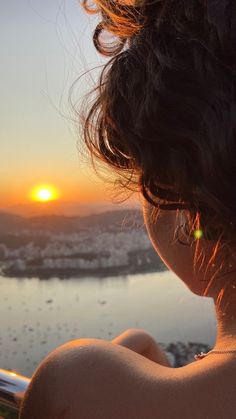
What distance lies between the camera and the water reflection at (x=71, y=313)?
5.88m

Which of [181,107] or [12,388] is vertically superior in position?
[181,107]

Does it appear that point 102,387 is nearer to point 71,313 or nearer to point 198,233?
point 198,233

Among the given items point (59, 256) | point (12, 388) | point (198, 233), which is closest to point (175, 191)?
point (198, 233)

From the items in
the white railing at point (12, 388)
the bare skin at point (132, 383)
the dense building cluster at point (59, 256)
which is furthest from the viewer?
the dense building cluster at point (59, 256)

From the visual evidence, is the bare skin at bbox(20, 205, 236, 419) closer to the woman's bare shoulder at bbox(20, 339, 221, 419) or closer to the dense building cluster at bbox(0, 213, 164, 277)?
the woman's bare shoulder at bbox(20, 339, 221, 419)

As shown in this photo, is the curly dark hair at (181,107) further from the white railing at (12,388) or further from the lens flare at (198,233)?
the white railing at (12,388)

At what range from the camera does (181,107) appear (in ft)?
1.49

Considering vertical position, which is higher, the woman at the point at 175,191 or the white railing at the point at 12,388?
the woman at the point at 175,191

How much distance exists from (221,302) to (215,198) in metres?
0.10

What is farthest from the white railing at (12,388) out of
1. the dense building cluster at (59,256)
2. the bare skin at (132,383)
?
the dense building cluster at (59,256)

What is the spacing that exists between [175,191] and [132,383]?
0.17 meters

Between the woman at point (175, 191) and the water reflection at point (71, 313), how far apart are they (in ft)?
15.6

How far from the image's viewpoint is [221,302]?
0.49m

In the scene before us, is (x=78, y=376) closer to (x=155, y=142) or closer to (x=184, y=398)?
(x=184, y=398)
